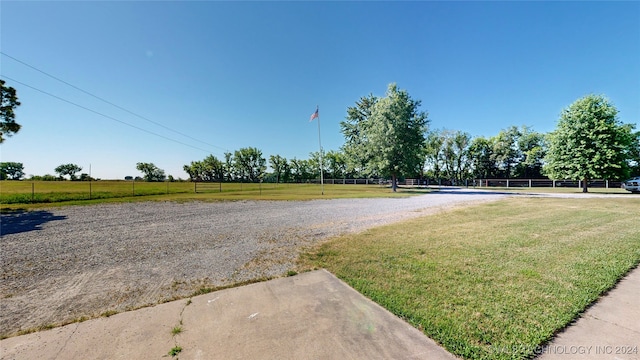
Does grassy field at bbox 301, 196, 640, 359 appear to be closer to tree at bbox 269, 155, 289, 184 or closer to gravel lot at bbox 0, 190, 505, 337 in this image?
gravel lot at bbox 0, 190, 505, 337

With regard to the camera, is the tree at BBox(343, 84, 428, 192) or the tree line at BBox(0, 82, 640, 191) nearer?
the tree line at BBox(0, 82, 640, 191)

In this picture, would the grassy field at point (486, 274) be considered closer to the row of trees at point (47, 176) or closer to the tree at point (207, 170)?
the row of trees at point (47, 176)

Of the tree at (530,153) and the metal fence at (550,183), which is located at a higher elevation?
the tree at (530,153)

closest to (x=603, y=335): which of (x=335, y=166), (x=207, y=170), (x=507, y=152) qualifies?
(x=507, y=152)

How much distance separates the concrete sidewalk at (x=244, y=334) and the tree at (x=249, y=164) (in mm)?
63215

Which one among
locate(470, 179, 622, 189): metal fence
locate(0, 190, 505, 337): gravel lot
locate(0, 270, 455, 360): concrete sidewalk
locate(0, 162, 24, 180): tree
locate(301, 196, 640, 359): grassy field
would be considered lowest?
locate(0, 190, 505, 337): gravel lot

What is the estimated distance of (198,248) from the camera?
5285mm

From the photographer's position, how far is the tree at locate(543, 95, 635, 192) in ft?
60.9

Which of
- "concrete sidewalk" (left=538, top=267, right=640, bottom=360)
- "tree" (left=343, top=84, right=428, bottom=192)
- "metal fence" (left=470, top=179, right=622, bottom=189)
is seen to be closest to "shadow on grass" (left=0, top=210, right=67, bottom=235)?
"concrete sidewalk" (left=538, top=267, right=640, bottom=360)

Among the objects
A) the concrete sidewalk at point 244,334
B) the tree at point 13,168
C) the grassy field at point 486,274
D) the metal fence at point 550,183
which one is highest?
the tree at point 13,168

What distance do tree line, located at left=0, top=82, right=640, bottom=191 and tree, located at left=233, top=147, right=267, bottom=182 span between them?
2152cm

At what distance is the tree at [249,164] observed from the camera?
63375mm

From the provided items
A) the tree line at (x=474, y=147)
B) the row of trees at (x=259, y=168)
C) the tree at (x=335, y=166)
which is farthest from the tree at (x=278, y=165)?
the tree line at (x=474, y=147)

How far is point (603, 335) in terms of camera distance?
6.93ft
